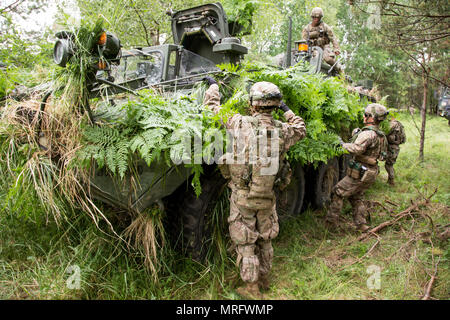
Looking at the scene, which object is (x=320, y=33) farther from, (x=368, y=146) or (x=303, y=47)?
(x=368, y=146)

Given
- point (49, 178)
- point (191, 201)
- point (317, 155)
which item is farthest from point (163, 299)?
point (317, 155)

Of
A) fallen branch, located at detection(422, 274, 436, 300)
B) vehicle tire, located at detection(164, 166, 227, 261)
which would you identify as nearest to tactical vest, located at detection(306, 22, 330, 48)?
vehicle tire, located at detection(164, 166, 227, 261)

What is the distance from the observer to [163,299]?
314cm

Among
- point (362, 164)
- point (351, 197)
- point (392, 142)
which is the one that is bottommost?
point (351, 197)

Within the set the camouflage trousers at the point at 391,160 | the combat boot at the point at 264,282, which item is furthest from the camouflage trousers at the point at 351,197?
the camouflage trousers at the point at 391,160

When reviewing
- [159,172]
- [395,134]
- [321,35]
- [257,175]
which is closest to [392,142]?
[395,134]

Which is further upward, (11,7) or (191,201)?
(11,7)

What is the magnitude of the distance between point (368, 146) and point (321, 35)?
2.98 meters

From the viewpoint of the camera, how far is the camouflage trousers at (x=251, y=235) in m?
3.15

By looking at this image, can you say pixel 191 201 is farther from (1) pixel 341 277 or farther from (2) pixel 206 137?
(1) pixel 341 277

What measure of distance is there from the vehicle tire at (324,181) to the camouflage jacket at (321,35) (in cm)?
231

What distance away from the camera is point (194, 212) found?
133 inches

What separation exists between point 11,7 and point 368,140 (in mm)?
5094

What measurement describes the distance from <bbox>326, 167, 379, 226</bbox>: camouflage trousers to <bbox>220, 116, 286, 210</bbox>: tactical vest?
1.80 metres
